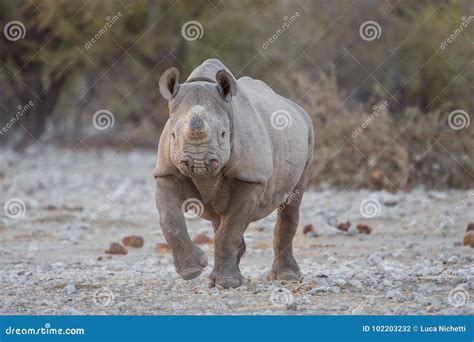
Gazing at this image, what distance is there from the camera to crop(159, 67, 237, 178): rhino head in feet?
26.8

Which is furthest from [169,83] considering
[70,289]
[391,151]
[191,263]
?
[391,151]

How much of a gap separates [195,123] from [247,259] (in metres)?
4.27

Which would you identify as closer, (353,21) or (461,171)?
(461,171)

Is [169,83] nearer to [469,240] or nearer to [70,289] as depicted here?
[70,289]

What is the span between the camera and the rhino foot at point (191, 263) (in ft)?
28.7

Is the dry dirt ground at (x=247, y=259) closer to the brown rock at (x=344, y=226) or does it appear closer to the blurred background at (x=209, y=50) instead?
the brown rock at (x=344, y=226)

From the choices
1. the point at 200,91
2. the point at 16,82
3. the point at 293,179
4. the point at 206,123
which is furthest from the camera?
the point at 16,82

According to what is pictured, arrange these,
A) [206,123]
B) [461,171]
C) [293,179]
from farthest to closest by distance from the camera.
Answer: [461,171] → [293,179] → [206,123]

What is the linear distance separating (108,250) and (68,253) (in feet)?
1.80

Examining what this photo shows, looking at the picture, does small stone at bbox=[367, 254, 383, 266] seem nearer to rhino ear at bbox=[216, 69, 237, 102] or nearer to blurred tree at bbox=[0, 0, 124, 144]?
rhino ear at bbox=[216, 69, 237, 102]

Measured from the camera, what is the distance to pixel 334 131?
775 inches

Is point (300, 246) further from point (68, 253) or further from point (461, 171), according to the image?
point (461, 171)

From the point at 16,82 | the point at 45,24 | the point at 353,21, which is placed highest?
the point at 353,21

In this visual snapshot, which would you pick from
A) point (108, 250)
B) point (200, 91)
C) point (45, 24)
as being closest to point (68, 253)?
point (108, 250)
